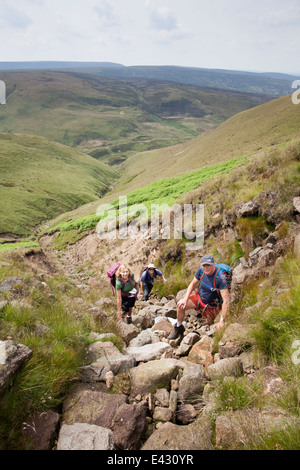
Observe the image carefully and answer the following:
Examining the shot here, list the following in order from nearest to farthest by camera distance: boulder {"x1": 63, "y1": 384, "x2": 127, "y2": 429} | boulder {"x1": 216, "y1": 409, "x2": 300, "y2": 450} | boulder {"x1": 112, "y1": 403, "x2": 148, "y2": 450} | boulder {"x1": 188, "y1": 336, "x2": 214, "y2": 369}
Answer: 1. boulder {"x1": 216, "y1": 409, "x2": 300, "y2": 450}
2. boulder {"x1": 112, "y1": 403, "x2": 148, "y2": 450}
3. boulder {"x1": 63, "y1": 384, "x2": 127, "y2": 429}
4. boulder {"x1": 188, "y1": 336, "x2": 214, "y2": 369}

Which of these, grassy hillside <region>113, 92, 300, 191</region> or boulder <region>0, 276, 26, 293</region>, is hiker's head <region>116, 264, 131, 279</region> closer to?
boulder <region>0, 276, 26, 293</region>

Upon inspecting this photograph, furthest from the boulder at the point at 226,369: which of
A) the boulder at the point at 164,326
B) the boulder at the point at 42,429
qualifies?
the boulder at the point at 164,326

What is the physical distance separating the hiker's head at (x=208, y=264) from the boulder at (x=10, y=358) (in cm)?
440

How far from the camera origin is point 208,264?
680 cm

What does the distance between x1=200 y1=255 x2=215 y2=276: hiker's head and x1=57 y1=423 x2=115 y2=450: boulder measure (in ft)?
14.0

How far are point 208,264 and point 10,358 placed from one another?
4745mm

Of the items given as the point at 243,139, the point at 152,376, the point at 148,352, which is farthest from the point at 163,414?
the point at 243,139

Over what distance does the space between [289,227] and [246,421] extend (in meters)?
6.83

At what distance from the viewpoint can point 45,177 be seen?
332 ft

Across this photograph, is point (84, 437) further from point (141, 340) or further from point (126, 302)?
point (126, 302)

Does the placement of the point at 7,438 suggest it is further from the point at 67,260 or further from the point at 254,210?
the point at 67,260

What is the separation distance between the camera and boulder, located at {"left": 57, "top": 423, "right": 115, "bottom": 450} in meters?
3.27

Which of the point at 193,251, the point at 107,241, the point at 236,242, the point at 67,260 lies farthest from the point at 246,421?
the point at 67,260

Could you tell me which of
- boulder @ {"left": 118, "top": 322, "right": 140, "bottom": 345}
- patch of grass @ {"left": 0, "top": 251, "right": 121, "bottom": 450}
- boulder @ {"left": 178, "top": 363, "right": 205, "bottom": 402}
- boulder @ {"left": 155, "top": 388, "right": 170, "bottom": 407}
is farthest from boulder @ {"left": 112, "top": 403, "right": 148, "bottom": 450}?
boulder @ {"left": 118, "top": 322, "right": 140, "bottom": 345}
